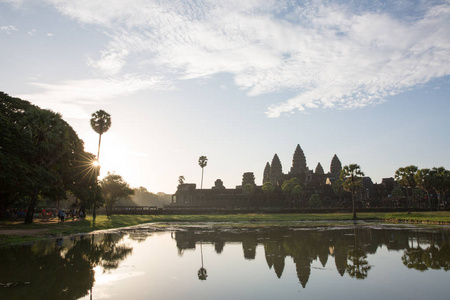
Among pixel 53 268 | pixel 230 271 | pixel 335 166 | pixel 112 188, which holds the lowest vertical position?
pixel 53 268

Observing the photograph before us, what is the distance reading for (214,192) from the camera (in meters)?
98.2

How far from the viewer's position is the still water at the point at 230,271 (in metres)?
10.2

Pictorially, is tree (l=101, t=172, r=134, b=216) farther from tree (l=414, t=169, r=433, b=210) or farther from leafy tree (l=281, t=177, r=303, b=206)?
tree (l=414, t=169, r=433, b=210)

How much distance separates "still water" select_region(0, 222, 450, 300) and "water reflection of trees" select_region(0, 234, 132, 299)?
0.03m

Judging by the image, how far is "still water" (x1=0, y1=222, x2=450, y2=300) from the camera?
10.2 metres

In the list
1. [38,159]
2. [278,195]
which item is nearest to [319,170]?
[278,195]

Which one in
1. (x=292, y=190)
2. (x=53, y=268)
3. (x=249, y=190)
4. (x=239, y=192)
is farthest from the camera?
(x=239, y=192)

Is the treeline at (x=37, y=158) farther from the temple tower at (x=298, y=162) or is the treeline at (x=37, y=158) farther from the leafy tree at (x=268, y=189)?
the temple tower at (x=298, y=162)

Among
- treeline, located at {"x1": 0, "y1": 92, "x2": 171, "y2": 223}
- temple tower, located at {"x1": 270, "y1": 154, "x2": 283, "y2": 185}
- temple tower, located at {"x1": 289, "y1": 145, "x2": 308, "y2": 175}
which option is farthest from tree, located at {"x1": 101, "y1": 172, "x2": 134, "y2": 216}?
temple tower, located at {"x1": 289, "y1": 145, "x2": 308, "y2": 175}

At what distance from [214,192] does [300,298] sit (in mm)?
89215

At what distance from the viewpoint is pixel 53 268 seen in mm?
A: 13867

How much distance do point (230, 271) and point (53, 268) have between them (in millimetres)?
7389

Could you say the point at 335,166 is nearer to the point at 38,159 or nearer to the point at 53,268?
the point at 38,159

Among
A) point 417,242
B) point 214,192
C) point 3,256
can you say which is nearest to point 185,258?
point 3,256
